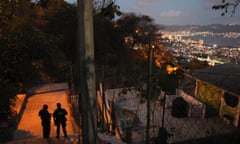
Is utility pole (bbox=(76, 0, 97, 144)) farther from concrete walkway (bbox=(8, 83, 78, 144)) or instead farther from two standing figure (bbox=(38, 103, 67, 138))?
two standing figure (bbox=(38, 103, 67, 138))

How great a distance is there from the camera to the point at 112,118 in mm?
7508

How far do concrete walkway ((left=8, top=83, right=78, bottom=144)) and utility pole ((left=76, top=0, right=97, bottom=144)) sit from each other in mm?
4100

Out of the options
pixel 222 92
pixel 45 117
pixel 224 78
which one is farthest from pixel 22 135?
pixel 222 92

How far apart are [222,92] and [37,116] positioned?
7.87 m

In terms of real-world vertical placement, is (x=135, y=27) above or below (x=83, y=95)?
above

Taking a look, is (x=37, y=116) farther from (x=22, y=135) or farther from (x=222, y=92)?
(x=222, y=92)

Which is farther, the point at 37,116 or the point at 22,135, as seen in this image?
the point at 37,116

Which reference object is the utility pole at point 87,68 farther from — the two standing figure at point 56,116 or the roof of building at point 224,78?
the roof of building at point 224,78

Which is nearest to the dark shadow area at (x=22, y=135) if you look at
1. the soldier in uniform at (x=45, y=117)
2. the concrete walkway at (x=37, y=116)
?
the concrete walkway at (x=37, y=116)

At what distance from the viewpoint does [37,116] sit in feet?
27.7

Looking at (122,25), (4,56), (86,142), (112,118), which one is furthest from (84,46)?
(122,25)

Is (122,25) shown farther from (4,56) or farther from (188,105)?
(4,56)

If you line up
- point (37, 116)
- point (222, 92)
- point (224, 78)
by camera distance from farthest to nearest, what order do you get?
point (222, 92) → point (37, 116) → point (224, 78)

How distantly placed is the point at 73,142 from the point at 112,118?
2.61m
